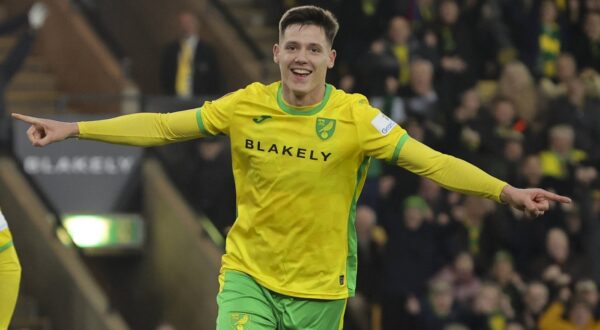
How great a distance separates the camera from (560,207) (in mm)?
14070

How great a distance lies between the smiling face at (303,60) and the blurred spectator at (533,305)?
18.8 feet

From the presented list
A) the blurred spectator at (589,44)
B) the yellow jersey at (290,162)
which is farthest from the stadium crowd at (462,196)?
the yellow jersey at (290,162)

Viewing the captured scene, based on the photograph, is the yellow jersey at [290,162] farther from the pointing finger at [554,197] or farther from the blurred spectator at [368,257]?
the blurred spectator at [368,257]

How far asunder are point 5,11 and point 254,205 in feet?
34.5

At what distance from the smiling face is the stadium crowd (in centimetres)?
543

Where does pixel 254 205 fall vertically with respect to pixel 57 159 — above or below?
below

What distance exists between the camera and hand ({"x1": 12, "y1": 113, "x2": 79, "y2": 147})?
7957 millimetres

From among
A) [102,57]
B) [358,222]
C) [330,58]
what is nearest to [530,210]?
[330,58]

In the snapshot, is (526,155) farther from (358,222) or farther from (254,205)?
(254,205)

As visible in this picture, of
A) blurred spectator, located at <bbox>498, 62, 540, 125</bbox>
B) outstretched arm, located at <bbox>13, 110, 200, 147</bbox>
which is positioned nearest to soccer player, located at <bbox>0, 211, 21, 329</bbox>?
outstretched arm, located at <bbox>13, 110, 200, 147</bbox>

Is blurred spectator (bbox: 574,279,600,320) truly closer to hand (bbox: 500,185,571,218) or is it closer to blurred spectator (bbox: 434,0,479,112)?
blurred spectator (bbox: 434,0,479,112)

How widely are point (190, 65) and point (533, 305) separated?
4.59 meters

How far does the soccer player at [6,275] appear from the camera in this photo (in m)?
9.41

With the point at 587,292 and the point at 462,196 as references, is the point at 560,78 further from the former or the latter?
the point at 587,292
